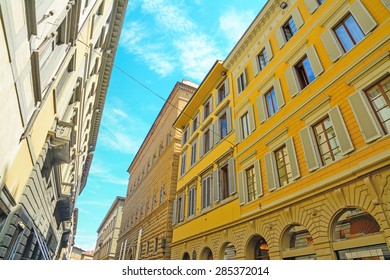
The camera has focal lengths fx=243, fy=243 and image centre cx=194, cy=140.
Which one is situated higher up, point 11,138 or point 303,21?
point 303,21

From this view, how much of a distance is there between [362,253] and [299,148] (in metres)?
3.47

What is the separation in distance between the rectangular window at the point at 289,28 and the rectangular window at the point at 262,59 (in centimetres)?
136

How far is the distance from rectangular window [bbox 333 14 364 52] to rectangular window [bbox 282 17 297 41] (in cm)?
258

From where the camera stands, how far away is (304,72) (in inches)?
373

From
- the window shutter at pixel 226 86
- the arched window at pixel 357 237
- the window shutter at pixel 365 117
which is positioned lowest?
the arched window at pixel 357 237

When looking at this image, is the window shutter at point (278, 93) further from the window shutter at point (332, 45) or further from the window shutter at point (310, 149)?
the window shutter at point (332, 45)

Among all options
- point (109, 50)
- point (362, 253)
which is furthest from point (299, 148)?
point (109, 50)

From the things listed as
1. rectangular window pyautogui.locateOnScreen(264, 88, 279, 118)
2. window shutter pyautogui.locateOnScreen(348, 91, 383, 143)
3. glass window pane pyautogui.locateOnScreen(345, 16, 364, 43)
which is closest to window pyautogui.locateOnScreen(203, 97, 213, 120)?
rectangular window pyautogui.locateOnScreen(264, 88, 279, 118)

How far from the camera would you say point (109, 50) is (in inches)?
684

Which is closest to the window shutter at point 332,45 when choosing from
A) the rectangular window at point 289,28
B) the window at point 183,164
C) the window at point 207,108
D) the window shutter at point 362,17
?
the window shutter at point 362,17

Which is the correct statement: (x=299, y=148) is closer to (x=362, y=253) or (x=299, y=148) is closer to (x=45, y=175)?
(x=362, y=253)

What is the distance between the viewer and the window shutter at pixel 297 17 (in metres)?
10.00

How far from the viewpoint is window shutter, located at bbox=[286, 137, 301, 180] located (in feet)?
26.4

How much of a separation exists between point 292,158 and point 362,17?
474 centimetres
